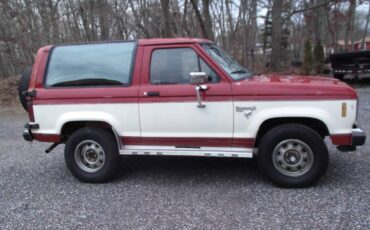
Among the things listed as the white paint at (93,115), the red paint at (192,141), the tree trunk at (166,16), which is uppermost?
the tree trunk at (166,16)

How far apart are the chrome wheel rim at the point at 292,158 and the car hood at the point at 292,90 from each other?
1.91 feet

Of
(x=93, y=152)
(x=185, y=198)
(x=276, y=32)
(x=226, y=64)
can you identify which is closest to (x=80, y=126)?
(x=93, y=152)

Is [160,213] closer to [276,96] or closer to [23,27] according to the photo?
[276,96]

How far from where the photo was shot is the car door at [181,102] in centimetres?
451

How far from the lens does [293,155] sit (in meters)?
4.47

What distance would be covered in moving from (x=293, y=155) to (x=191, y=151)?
1276mm

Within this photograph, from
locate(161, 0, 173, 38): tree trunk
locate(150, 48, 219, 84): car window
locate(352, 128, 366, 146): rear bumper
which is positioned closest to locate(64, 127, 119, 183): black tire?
locate(150, 48, 219, 84): car window

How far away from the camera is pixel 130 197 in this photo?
14.7ft

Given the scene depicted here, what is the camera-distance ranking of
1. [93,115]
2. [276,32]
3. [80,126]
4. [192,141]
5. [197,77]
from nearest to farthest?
[197,77] < [192,141] < [93,115] < [80,126] < [276,32]

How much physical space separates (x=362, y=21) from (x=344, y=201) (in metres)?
45.8

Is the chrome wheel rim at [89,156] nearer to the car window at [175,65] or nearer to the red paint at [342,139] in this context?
the car window at [175,65]

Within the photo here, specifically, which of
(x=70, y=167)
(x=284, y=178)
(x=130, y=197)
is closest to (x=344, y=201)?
(x=284, y=178)

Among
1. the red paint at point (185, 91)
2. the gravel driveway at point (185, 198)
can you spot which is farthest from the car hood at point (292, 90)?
the gravel driveway at point (185, 198)

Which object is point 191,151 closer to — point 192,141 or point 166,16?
point 192,141
